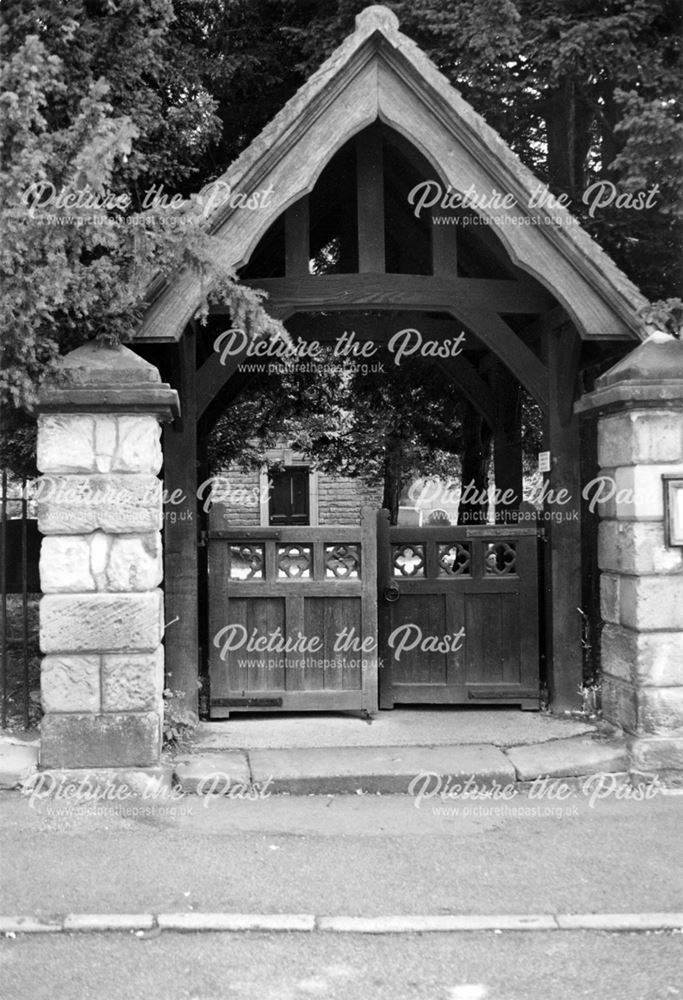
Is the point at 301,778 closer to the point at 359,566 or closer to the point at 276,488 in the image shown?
the point at 359,566

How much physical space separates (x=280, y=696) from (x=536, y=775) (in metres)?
2.03

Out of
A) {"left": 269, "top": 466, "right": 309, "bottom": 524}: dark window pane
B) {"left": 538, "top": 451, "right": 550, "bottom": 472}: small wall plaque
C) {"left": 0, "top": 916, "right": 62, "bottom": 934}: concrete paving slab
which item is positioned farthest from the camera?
{"left": 269, "top": 466, "right": 309, "bottom": 524}: dark window pane

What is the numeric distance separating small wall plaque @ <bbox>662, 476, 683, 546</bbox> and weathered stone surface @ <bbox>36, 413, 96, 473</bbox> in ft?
11.6

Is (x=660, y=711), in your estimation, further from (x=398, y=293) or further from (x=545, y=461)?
(x=398, y=293)

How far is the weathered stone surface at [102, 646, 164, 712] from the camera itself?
223 inches

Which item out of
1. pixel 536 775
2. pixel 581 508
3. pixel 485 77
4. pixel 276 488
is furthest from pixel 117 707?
pixel 276 488

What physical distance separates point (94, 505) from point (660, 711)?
12.3ft

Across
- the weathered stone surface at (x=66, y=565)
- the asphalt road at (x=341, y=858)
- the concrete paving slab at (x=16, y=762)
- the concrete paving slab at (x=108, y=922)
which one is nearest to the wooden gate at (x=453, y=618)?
the asphalt road at (x=341, y=858)

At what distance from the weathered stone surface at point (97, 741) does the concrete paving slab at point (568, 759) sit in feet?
7.47

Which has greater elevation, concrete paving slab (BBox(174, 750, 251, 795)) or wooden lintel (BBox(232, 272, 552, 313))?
wooden lintel (BBox(232, 272, 552, 313))

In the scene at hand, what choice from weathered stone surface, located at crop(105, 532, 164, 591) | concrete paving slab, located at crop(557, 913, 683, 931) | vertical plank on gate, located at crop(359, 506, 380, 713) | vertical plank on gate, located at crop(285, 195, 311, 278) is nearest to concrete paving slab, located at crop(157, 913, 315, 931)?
concrete paving slab, located at crop(557, 913, 683, 931)

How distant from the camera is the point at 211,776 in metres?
5.78

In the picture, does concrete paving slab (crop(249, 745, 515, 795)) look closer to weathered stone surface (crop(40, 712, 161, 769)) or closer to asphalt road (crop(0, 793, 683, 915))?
asphalt road (crop(0, 793, 683, 915))

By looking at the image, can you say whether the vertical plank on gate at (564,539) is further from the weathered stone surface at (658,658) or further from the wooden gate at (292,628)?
the wooden gate at (292,628)
